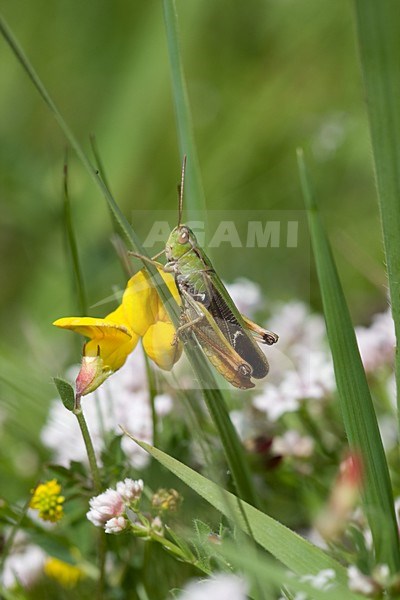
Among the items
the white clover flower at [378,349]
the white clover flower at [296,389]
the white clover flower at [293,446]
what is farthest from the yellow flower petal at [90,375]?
the white clover flower at [378,349]

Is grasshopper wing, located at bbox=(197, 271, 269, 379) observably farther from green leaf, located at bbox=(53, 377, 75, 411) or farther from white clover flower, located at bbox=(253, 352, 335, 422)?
white clover flower, located at bbox=(253, 352, 335, 422)

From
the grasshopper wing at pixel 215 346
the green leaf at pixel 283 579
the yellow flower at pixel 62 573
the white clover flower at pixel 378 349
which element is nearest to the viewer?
the green leaf at pixel 283 579

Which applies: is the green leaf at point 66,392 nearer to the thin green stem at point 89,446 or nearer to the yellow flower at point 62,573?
the thin green stem at point 89,446

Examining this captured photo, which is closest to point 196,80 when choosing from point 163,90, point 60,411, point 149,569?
point 163,90

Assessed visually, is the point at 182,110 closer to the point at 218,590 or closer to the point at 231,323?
the point at 231,323

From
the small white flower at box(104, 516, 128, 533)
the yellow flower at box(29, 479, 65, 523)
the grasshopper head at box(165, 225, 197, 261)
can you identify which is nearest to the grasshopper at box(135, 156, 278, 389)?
the grasshopper head at box(165, 225, 197, 261)

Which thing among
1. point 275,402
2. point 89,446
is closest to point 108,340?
point 89,446

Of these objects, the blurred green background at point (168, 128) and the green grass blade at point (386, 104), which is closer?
the green grass blade at point (386, 104)
